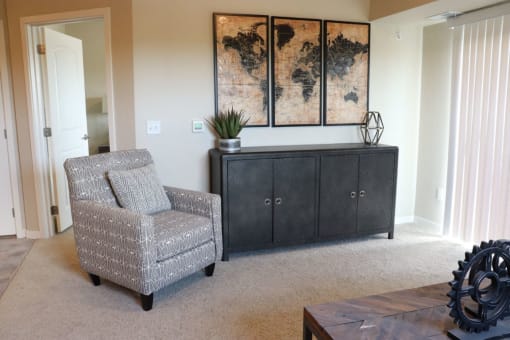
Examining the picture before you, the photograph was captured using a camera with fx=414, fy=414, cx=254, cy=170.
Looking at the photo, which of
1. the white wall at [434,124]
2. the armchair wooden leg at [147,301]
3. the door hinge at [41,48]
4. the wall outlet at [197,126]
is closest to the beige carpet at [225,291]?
the armchair wooden leg at [147,301]

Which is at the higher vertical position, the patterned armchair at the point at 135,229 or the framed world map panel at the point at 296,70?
the framed world map panel at the point at 296,70

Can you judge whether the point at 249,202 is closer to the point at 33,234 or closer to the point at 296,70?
the point at 296,70

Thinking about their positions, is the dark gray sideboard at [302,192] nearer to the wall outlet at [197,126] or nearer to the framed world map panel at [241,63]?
the wall outlet at [197,126]

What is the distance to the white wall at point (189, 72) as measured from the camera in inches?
136

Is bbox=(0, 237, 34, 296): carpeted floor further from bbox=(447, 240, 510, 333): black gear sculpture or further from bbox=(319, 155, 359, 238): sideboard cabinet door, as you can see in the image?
bbox=(447, 240, 510, 333): black gear sculpture

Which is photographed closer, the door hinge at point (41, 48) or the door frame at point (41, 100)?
the door frame at point (41, 100)

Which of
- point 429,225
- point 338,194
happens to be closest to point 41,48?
point 338,194

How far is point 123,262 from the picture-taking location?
2607mm

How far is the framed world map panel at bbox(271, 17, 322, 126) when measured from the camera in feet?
12.3

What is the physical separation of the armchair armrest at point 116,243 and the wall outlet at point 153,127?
3.11 ft

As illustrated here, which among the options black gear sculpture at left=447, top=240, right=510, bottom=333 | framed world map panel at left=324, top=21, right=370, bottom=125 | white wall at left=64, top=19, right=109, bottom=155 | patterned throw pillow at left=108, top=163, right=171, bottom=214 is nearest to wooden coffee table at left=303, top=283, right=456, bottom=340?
black gear sculpture at left=447, top=240, right=510, bottom=333

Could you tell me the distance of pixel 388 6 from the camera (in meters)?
3.71

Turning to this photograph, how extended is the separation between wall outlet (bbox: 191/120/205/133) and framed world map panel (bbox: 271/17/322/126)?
0.67 meters

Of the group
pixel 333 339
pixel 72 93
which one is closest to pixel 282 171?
pixel 333 339
